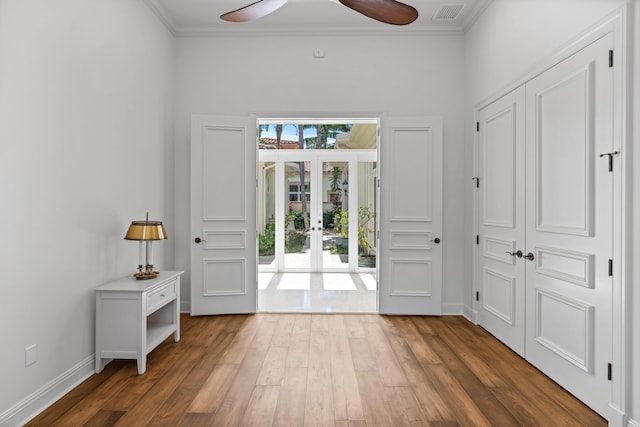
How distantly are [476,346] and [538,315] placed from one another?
676 mm

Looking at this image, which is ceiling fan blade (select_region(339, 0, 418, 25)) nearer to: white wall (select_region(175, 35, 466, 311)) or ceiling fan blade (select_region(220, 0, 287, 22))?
ceiling fan blade (select_region(220, 0, 287, 22))

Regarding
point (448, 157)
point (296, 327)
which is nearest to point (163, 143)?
point (296, 327)

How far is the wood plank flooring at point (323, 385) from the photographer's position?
6.86ft

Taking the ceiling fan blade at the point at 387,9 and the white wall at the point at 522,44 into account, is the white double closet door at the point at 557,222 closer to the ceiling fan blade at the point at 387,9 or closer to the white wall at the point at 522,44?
the white wall at the point at 522,44

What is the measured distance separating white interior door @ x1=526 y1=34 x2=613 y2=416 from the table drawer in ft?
9.87

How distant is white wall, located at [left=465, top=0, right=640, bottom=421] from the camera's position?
191 cm

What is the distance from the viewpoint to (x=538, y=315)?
277cm

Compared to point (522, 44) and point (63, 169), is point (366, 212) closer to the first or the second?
point (522, 44)

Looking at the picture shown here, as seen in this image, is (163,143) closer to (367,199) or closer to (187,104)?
(187,104)

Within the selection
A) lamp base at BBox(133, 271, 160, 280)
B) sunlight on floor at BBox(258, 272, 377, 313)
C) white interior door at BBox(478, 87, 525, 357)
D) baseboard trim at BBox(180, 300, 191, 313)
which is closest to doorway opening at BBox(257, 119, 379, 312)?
sunlight on floor at BBox(258, 272, 377, 313)

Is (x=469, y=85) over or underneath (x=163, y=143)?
over

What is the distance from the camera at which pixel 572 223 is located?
93.7 inches

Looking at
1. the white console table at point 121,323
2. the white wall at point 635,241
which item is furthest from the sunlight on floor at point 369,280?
the white wall at point 635,241

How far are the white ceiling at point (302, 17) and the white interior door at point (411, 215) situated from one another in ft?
3.64
